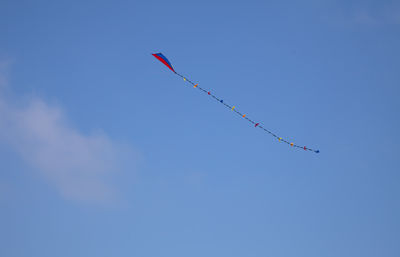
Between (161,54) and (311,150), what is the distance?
16.2m

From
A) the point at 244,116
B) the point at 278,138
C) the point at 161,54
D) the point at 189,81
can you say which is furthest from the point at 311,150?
the point at 161,54

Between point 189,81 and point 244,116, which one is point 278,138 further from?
point 189,81

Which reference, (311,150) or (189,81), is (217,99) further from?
(311,150)

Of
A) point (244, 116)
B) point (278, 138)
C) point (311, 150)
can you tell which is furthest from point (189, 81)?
point (311, 150)

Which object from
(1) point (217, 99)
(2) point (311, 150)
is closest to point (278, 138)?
(2) point (311, 150)

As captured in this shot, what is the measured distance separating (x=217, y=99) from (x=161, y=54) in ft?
21.9

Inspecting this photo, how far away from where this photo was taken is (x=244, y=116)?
85.6 ft

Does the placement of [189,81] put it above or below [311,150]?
below

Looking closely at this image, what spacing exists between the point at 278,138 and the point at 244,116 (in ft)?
13.1

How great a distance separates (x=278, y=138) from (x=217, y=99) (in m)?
6.59

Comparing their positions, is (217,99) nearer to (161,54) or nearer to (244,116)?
(244,116)

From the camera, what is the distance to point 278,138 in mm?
27359

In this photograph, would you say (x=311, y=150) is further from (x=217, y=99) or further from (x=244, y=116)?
(x=217, y=99)

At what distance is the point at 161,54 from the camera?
90.8 ft
